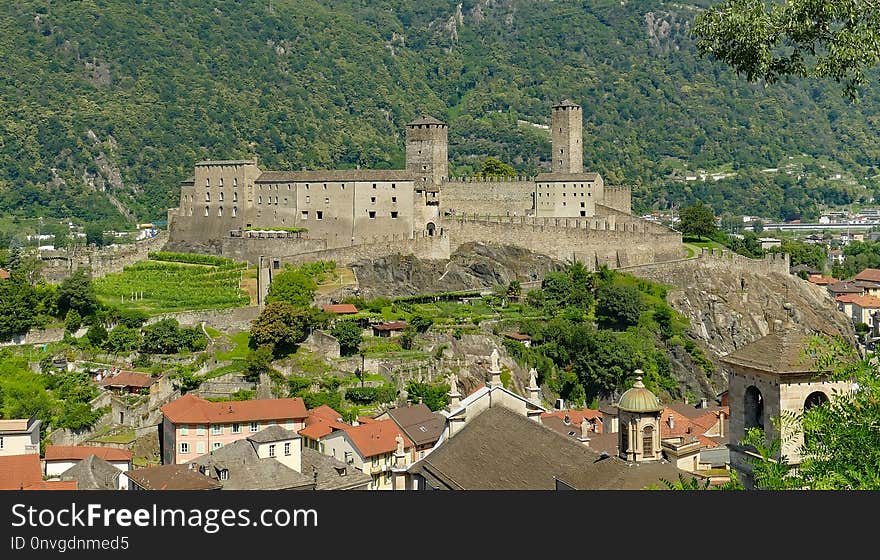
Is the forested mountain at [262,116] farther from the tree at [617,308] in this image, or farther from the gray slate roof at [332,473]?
the gray slate roof at [332,473]

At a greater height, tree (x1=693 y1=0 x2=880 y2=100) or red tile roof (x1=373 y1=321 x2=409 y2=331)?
tree (x1=693 y1=0 x2=880 y2=100)

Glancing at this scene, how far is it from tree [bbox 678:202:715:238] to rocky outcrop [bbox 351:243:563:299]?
1736 cm

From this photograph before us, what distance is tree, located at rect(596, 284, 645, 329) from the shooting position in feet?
200

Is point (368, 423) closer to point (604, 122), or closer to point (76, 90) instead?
point (76, 90)

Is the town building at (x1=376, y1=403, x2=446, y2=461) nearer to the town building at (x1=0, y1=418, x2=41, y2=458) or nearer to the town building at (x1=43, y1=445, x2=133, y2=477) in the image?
the town building at (x1=43, y1=445, x2=133, y2=477)

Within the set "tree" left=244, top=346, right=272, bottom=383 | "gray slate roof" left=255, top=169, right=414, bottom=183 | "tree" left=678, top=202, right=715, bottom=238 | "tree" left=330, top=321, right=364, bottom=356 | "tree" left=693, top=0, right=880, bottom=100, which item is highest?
"gray slate roof" left=255, top=169, right=414, bottom=183

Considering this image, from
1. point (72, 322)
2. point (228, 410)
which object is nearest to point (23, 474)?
point (228, 410)

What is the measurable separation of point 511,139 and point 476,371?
115268 millimetres

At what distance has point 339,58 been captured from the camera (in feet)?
636

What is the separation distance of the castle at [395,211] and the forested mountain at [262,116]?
61.9 m

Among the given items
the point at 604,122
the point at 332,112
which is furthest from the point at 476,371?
the point at 604,122

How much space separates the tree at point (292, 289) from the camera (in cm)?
5413

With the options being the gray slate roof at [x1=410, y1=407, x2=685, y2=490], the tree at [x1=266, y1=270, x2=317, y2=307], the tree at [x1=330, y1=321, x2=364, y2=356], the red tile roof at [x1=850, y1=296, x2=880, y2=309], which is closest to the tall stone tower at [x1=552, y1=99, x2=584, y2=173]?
the red tile roof at [x1=850, y1=296, x2=880, y2=309]

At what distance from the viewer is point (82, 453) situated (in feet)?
133
